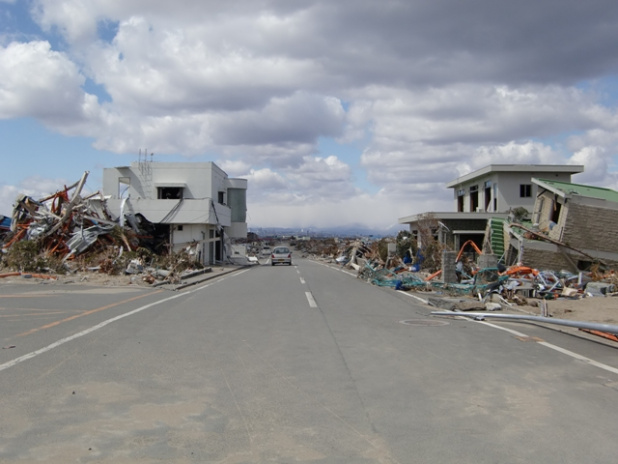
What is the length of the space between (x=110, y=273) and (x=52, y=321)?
52.5 ft

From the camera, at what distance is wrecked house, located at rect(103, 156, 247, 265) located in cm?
4153

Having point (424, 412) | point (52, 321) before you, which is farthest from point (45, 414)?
point (52, 321)

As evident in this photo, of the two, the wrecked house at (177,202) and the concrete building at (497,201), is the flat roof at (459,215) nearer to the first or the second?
the concrete building at (497,201)

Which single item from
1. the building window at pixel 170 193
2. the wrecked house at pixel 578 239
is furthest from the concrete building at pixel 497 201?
the building window at pixel 170 193

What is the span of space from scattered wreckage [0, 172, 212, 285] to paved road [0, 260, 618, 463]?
1622 centimetres

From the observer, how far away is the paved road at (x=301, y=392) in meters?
4.94

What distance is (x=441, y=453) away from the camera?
15.9 feet

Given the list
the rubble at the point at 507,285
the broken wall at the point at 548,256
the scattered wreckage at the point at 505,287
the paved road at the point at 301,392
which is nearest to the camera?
the paved road at the point at 301,392

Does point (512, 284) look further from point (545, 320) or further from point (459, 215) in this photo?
point (459, 215)

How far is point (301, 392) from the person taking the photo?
6.67 m

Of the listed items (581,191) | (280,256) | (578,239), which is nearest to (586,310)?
(578,239)

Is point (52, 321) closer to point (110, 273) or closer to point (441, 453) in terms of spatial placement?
point (441, 453)

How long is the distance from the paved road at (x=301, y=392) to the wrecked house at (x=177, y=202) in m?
27.6

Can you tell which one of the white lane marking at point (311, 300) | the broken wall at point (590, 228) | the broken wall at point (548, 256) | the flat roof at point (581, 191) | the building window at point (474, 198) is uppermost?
the building window at point (474, 198)
